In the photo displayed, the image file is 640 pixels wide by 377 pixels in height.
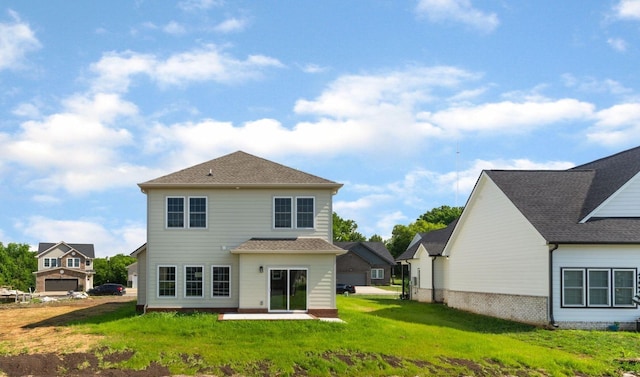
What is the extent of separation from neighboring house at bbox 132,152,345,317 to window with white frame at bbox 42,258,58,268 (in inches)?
2174

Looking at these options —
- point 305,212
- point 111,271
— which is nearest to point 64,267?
point 111,271

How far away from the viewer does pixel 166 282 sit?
86.8ft

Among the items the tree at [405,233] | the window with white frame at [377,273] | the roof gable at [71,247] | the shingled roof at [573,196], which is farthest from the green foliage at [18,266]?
the shingled roof at [573,196]

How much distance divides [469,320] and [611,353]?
29.7 feet

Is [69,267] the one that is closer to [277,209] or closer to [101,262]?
[101,262]

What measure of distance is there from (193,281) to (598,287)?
15.8 m

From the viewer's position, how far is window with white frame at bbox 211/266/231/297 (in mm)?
26547

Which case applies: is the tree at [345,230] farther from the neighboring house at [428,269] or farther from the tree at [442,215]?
the neighboring house at [428,269]

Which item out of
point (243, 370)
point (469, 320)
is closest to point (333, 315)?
point (469, 320)

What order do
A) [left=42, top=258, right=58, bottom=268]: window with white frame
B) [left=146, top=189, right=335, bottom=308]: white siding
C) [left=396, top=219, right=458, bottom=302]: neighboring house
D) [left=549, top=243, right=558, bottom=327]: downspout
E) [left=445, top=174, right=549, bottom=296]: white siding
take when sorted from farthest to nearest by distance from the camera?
[left=42, top=258, right=58, bottom=268]: window with white frame, [left=396, top=219, right=458, bottom=302]: neighboring house, [left=146, top=189, right=335, bottom=308]: white siding, [left=445, top=174, right=549, bottom=296]: white siding, [left=549, top=243, right=558, bottom=327]: downspout

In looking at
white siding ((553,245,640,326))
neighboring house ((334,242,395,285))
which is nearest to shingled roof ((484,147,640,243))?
white siding ((553,245,640,326))

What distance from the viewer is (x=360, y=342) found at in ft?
66.0

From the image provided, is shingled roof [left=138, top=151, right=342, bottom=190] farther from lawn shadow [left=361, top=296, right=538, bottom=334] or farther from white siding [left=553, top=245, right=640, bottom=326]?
white siding [left=553, top=245, right=640, bottom=326]

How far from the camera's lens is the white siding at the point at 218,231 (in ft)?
87.0
